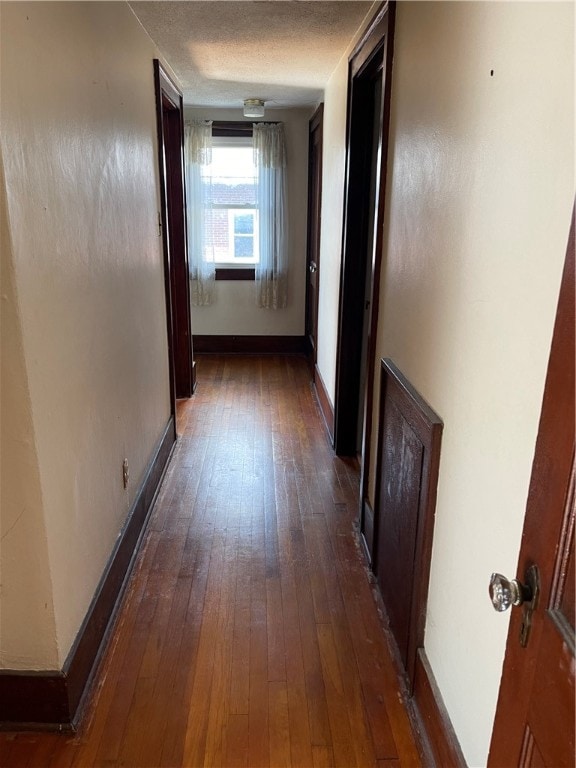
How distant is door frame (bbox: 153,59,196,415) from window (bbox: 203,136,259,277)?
4.06 ft

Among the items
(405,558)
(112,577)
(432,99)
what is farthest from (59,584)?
(432,99)

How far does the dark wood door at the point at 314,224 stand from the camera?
4641mm

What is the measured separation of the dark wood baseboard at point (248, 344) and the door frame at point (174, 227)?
46.4 inches

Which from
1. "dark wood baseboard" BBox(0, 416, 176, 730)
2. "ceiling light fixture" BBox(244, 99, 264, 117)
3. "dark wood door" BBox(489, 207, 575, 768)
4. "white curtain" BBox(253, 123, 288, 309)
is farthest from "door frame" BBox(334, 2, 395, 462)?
"white curtain" BBox(253, 123, 288, 309)

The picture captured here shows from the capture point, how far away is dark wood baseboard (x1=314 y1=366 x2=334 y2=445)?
372cm

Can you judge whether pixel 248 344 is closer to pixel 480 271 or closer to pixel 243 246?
pixel 243 246

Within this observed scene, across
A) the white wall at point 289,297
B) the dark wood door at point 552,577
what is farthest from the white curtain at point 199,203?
the dark wood door at point 552,577

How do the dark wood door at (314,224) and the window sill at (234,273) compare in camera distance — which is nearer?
the dark wood door at (314,224)

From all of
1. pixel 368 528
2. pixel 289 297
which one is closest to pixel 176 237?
pixel 289 297

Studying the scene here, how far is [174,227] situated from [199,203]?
1203mm

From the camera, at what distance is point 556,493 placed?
0.77 m

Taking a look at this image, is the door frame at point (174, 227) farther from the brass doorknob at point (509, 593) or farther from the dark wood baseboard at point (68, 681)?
the brass doorknob at point (509, 593)

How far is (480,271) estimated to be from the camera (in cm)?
125

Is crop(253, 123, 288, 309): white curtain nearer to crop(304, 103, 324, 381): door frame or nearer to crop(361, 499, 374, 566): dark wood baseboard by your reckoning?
crop(304, 103, 324, 381): door frame
